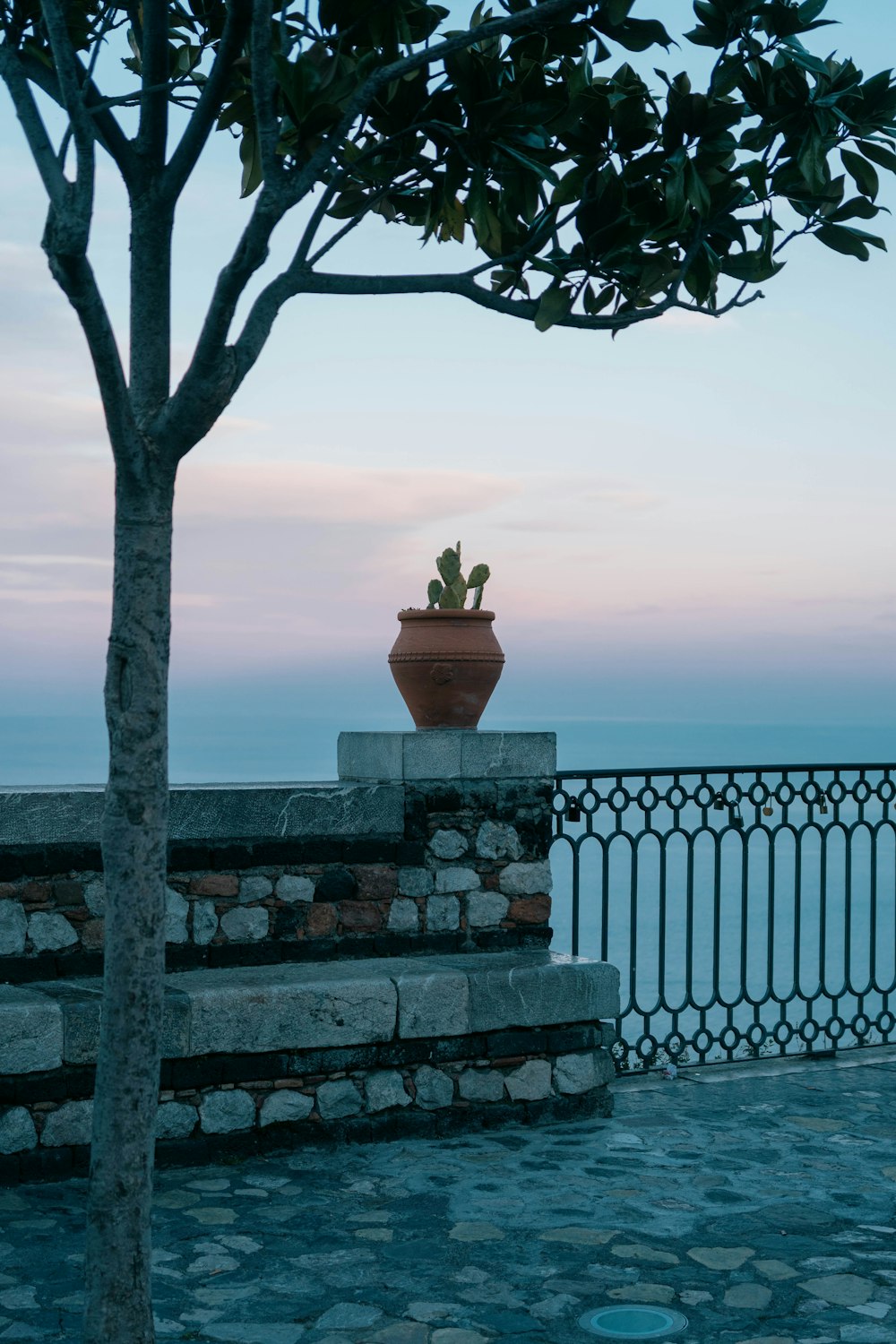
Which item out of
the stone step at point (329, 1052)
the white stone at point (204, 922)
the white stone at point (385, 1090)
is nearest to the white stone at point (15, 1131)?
the stone step at point (329, 1052)

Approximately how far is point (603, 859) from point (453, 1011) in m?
1.39

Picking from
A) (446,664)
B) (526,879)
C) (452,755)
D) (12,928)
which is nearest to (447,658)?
(446,664)

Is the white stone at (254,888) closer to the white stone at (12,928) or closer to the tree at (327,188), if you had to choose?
the white stone at (12,928)

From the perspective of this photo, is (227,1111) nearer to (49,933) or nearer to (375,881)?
(49,933)

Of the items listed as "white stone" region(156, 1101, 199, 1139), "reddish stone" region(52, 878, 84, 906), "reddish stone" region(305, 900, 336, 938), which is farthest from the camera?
"reddish stone" region(305, 900, 336, 938)

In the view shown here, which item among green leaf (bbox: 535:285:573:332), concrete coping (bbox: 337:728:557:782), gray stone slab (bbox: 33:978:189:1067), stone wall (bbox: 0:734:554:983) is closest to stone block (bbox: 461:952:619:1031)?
stone wall (bbox: 0:734:554:983)

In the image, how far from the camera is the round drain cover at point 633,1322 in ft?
12.5

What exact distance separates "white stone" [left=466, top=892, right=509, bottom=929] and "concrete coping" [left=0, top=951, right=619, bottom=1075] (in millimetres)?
153

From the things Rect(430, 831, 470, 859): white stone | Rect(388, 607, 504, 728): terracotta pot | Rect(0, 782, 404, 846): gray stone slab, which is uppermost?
Rect(388, 607, 504, 728): terracotta pot

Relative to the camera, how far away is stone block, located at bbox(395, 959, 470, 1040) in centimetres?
575

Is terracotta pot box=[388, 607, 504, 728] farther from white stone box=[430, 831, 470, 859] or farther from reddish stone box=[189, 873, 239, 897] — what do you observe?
reddish stone box=[189, 873, 239, 897]

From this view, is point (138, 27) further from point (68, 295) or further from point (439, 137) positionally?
point (68, 295)

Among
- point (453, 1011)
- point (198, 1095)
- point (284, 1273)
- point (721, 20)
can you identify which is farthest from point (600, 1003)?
point (721, 20)

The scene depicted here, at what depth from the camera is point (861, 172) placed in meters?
4.36
